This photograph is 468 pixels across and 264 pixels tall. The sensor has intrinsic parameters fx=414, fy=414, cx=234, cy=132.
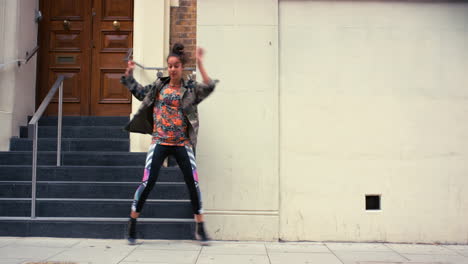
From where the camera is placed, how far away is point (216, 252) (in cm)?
430

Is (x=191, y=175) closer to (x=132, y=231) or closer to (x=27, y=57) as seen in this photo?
(x=132, y=231)

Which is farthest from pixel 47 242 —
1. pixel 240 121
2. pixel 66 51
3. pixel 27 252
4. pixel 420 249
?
pixel 420 249

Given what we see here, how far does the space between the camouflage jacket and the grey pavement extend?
3.80 feet

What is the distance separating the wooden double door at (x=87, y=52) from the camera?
276 inches

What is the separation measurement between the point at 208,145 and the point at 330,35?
2040 millimetres

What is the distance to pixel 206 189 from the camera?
5.02m

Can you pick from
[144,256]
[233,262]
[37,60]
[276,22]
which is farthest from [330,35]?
[37,60]

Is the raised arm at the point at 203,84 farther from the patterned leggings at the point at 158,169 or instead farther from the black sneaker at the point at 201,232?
the black sneaker at the point at 201,232

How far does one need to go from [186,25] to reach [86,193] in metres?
2.56

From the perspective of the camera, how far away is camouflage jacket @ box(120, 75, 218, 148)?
162 inches

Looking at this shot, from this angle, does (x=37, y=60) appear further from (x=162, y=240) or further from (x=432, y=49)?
(x=432, y=49)

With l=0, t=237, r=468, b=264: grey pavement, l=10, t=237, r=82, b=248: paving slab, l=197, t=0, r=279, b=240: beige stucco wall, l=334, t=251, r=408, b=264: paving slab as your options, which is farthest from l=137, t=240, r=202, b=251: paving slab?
l=334, t=251, r=408, b=264: paving slab

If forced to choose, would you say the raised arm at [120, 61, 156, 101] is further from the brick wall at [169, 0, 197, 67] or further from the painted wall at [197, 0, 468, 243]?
the brick wall at [169, 0, 197, 67]

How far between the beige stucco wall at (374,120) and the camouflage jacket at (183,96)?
1338mm
